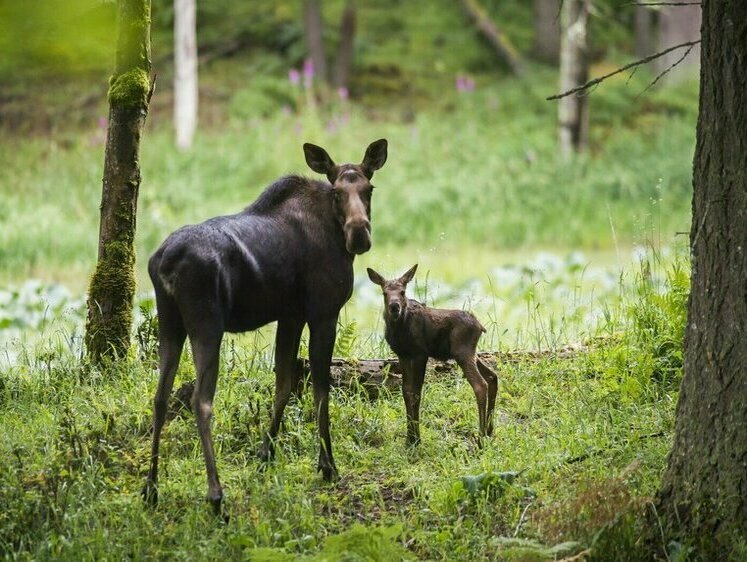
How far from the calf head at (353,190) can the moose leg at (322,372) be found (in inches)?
20.3

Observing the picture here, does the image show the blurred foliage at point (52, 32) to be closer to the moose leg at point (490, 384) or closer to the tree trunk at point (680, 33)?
the moose leg at point (490, 384)

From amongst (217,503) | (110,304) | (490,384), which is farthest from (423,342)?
(110,304)

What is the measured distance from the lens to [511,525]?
20.8 feet

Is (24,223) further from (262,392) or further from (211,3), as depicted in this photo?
(211,3)

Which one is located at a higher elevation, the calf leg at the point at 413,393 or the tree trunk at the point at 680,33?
the tree trunk at the point at 680,33

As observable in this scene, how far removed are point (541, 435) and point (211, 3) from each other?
21.7 m

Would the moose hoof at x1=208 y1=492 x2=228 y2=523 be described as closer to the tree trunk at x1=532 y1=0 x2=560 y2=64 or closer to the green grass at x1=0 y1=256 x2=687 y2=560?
the green grass at x1=0 y1=256 x2=687 y2=560

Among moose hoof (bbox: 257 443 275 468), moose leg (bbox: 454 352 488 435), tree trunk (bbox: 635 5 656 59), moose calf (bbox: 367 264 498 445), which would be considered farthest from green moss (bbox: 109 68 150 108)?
tree trunk (bbox: 635 5 656 59)

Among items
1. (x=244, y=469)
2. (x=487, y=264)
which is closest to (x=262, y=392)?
(x=244, y=469)

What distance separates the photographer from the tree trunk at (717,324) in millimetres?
5809

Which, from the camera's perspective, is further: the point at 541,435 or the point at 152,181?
the point at 152,181

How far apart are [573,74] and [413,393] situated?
1285 centimetres

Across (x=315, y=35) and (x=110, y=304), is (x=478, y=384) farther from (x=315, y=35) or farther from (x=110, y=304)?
(x=315, y=35)

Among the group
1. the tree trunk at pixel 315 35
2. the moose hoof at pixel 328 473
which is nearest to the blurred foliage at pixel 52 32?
the moose hoof at pixel 328 473
